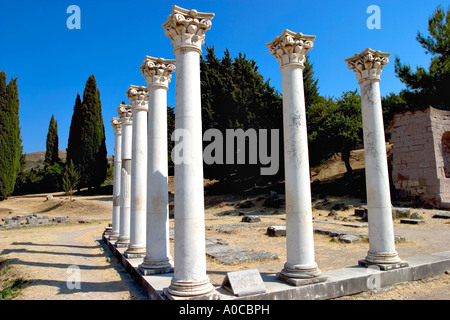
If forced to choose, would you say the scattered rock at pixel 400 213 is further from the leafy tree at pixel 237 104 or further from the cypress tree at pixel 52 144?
the cypress tree at pixel 52 144

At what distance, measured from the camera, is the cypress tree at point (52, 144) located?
54.2 meters

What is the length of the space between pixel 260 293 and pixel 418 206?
72.7ft

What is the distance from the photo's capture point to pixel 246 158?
119 ft

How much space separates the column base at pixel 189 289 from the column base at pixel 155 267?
2038 millimetres

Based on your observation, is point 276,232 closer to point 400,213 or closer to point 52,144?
point 400,213

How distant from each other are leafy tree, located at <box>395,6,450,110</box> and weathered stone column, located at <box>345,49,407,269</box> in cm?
2313

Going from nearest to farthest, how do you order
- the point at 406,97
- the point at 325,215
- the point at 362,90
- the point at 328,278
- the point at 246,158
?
the point at 328,278
the point at 362,90
the point at 325,215
the point at 406,97
the point at 246,158

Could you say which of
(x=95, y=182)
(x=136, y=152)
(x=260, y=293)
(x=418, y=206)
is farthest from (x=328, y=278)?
(x=95, y=182)

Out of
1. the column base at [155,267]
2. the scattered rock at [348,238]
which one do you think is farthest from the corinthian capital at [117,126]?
the scattered rock at [348,238]

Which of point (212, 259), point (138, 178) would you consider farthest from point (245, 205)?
point (138, 178)

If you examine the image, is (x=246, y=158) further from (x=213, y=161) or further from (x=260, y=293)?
(x=260, y=293)

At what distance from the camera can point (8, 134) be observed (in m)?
40.3

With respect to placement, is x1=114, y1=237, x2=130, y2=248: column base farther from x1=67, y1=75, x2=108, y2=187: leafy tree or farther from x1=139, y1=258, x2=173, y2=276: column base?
x1=67, y1=75, x2=108, y2=187: leafy tree

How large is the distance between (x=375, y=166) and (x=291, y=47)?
3986mm
